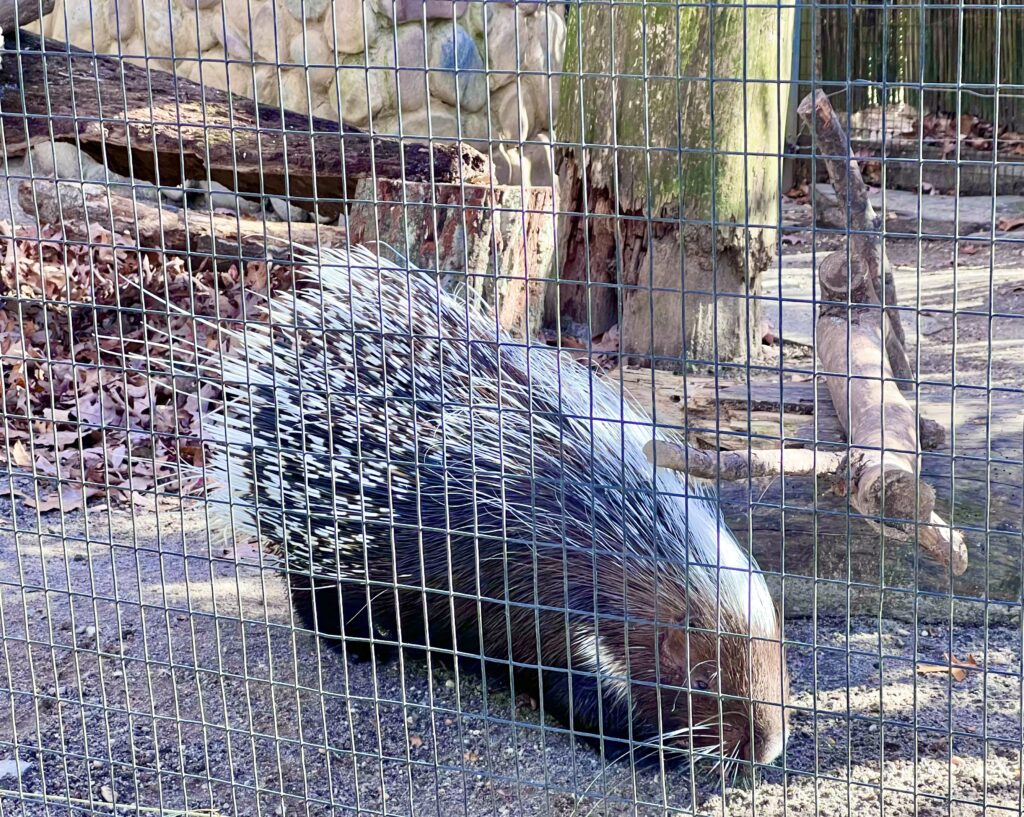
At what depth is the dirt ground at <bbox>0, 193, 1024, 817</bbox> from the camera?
7.82 feet

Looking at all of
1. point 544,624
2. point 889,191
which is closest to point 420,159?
point 544,624

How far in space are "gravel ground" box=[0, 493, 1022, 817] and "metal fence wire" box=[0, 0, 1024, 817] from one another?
1cm

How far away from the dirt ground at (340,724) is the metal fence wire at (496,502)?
0.01 meters

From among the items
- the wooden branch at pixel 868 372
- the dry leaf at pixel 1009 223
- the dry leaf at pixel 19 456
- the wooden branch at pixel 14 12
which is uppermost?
the wooden branch at pixel 14 12

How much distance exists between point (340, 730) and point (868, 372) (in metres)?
1.57

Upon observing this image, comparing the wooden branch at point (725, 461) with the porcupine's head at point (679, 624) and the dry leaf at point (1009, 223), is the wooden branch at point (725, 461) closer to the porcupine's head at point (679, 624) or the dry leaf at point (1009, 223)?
the porcupine's head at point (679, 624)

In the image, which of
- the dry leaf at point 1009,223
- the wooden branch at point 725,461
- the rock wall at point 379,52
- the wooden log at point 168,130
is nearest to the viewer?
the wooden branch at point 725,461

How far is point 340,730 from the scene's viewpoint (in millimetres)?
2863

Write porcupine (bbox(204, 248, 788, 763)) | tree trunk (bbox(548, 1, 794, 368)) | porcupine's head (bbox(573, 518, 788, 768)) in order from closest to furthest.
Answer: porcupine's head (bbox(573, 518, 788, 768)) → porcupine (bbox(204, 248, 788, 763)) → tree trunk (bbox(548, 1, 794, 368))

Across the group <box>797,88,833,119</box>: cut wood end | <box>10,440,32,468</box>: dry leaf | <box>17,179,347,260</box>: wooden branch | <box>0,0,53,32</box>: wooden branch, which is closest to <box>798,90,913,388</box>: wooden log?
<box>797,88,833,119</box>: cut wood end

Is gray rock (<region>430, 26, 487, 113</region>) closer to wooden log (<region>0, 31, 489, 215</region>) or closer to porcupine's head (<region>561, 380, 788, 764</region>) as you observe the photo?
wooden log (<region>0, 31, 489, 215</region>)

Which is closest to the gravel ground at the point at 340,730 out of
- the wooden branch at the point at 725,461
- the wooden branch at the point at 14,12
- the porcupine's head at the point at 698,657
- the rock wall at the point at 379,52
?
the porcupine's head at the point at 698,657

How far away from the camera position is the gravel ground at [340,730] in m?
2.42

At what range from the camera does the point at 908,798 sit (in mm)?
2580
